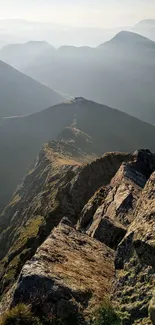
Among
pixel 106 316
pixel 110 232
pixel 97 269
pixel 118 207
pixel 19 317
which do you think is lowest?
pixel 110 232

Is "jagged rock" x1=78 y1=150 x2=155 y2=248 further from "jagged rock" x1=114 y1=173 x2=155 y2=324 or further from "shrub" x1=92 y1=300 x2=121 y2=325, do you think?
"shrub" x1=92 y1=300 x2=121 y2=325

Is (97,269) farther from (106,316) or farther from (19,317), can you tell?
(19,317)

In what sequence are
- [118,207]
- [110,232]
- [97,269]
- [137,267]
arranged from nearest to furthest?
[137,267], [97,269], [110,232], [118,207]

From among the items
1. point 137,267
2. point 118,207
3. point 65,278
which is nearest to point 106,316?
point 137,267

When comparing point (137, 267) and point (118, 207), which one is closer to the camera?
point (137, 267)

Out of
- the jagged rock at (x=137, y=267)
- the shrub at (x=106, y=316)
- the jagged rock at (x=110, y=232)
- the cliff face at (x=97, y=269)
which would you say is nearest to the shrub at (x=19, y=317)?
the cliff face at (x=97, y=269)

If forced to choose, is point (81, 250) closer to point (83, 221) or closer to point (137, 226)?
point (137, 226)

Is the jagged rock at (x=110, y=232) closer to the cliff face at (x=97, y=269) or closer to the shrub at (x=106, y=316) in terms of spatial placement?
the cliff face at (x=97, y=269)

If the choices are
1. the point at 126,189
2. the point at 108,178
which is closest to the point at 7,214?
the point at 108,178
